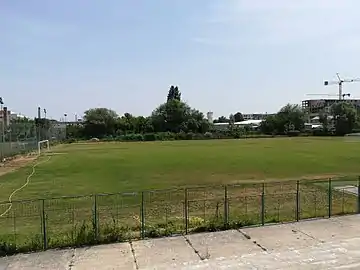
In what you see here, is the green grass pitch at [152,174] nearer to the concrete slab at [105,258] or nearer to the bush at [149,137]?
the concrete slab at [105,258]

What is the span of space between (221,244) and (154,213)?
18.1 ft

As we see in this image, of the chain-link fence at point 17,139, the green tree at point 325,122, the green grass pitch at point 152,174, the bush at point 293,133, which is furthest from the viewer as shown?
the bush at point 293,133

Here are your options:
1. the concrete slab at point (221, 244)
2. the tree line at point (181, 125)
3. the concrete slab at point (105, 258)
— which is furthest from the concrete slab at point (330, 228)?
the tree line at point (181, 125)

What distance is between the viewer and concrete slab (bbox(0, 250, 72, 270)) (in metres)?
10.9

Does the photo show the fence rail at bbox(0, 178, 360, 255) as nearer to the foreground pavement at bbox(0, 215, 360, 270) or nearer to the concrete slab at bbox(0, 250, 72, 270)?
the concrete slab at bbox(0, 250, 72, 270)

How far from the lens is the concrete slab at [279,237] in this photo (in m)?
12.1

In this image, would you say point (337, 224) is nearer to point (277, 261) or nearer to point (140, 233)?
point (277, 261)

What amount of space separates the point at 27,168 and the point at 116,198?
67.7 feet

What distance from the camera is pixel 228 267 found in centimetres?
1034

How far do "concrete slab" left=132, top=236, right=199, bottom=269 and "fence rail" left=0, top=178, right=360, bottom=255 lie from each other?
0.74 meters

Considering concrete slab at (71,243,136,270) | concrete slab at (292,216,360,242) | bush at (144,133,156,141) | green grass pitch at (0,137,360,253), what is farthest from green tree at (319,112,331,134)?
concrete slab at (71,243,136,270)

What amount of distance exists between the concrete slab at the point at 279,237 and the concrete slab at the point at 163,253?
220 centimetres

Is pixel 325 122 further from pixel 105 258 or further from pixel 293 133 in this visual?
pixel 105 258

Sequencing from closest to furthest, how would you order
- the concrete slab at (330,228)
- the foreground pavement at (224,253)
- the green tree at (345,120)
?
1. the foreground pavement at (224,253)
2. the concrete slab at (330,228)
3. the green tree at (345,120)
